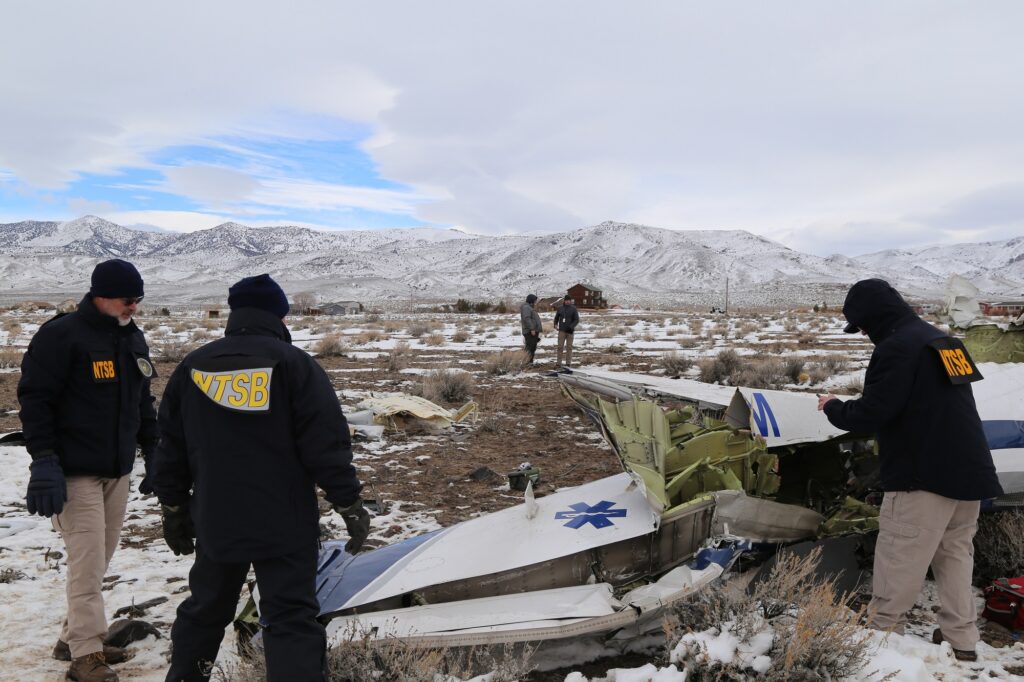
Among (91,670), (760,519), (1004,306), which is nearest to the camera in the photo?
(91,670)

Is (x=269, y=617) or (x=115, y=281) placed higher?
(x=115, y=281)

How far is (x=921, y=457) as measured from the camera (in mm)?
3344

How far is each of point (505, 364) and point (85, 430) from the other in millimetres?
12055

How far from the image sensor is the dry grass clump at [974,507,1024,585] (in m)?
4.21

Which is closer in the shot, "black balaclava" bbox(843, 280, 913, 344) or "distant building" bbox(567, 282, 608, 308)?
"black balaclava" bbox(843, 280, 913, 344)

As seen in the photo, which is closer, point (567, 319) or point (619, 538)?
point (619, 538)

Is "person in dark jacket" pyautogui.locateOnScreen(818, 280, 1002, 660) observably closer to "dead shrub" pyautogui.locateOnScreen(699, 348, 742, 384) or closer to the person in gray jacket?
"dead shrub" pyautogui.locateOnScreen(699, 348, 742, 384)

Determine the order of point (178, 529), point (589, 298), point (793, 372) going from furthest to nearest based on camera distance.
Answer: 1. point (589, 298)
2. point (793, 372)
3. point (178, 529)

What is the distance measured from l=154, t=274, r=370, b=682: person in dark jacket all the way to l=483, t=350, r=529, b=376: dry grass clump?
39.7 ft

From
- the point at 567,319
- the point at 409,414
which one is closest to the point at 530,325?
the point at 567,319

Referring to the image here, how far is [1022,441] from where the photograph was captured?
155 inches

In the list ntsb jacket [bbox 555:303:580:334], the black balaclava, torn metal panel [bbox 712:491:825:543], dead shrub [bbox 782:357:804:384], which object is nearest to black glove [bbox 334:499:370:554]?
torn metal panel [bbox 712:491:825:543]

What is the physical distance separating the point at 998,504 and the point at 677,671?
→ 7.90 feet

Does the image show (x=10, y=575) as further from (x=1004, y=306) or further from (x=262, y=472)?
(x=1004, y=306)
